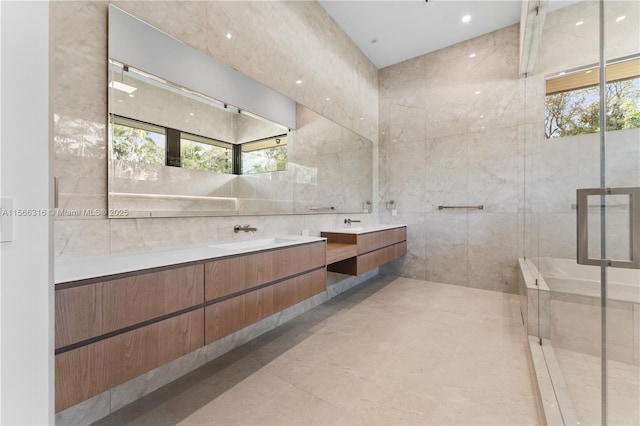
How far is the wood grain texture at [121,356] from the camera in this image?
93 centimetres

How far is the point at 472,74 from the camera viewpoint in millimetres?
3633

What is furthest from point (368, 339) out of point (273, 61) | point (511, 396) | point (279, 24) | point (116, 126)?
point (279, 24)

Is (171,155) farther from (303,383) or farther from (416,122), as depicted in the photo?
(416,122)

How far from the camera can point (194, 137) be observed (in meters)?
1.82

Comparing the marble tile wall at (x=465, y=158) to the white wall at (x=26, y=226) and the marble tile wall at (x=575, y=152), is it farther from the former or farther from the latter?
the white wall at (x=26, y=226)

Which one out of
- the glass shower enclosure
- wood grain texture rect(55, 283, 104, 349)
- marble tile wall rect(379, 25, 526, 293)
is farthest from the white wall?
marble tile wall rect(379, 25, 526, 293)

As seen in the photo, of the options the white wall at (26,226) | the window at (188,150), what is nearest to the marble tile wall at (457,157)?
the window at (188,150)

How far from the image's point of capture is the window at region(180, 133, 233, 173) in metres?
1.76

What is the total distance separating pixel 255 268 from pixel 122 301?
2.25 feet

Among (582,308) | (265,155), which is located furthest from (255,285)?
(582,308)

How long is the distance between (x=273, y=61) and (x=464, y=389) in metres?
2.89

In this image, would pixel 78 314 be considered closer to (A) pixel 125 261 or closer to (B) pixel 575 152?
(A) pixel 125 261

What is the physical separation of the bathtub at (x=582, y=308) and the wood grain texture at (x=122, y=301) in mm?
1811

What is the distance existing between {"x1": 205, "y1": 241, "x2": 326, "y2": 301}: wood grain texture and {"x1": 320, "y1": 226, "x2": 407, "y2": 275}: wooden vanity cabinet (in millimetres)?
401
